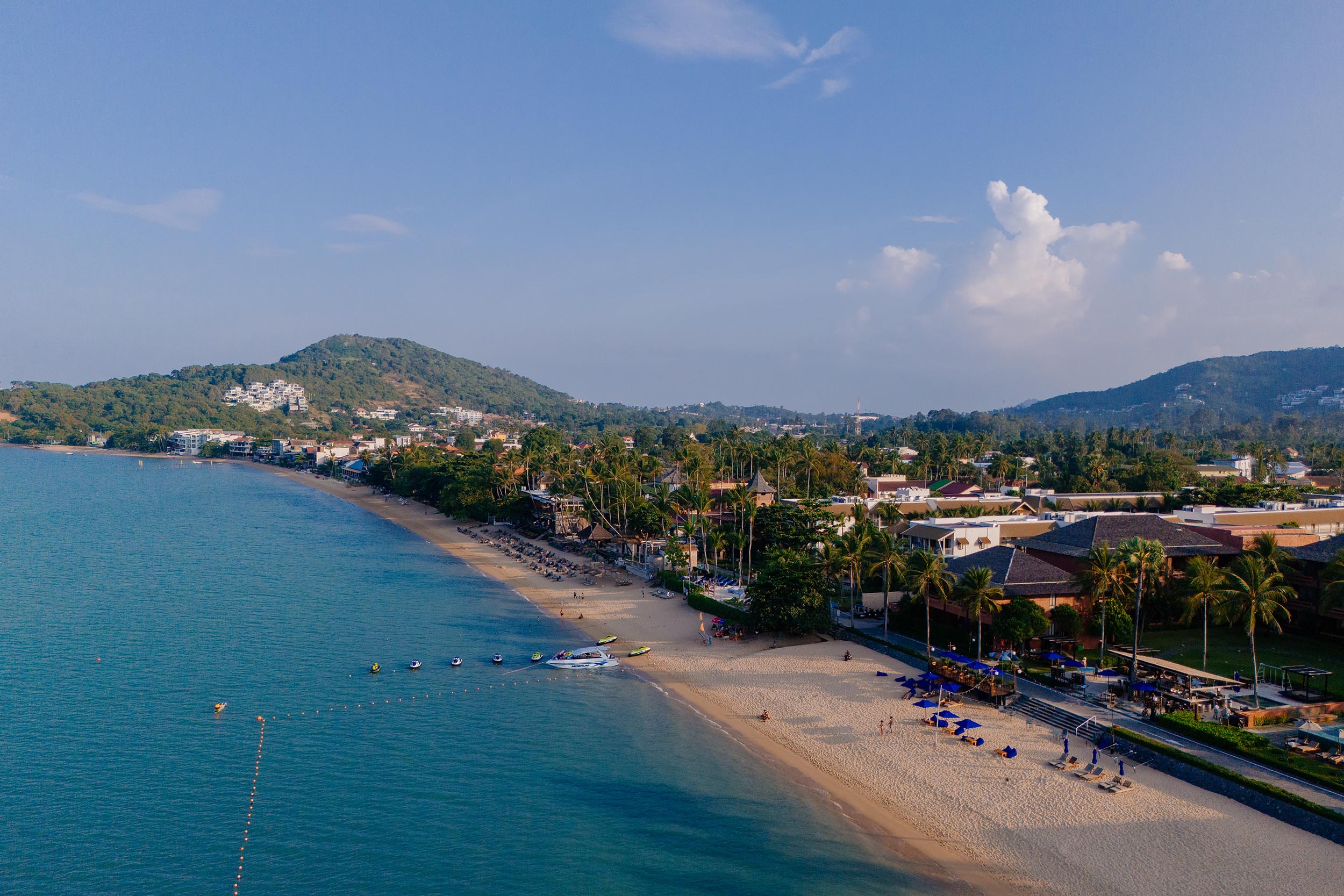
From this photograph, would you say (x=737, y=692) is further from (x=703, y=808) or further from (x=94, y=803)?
(x=94, y=803)

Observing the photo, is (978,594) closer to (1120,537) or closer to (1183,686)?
(1183,686)

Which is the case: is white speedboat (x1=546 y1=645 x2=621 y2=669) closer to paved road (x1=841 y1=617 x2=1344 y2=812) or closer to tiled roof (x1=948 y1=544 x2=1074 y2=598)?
tiled roof (x1=948 y1=544 x2=1074 y2=598)

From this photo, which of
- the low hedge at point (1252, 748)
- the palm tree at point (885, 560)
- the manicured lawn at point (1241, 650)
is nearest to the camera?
the low hedge at point (1252, 748)

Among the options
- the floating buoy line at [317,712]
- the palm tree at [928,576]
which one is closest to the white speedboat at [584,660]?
the floating buoy line at [317,712]

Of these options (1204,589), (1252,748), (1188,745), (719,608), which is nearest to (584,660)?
(719,608)

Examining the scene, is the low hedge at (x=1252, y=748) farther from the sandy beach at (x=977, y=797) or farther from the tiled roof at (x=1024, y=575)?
the tiled roof at (x=1024, y=575)

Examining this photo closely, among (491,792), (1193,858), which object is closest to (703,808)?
(491,792)
